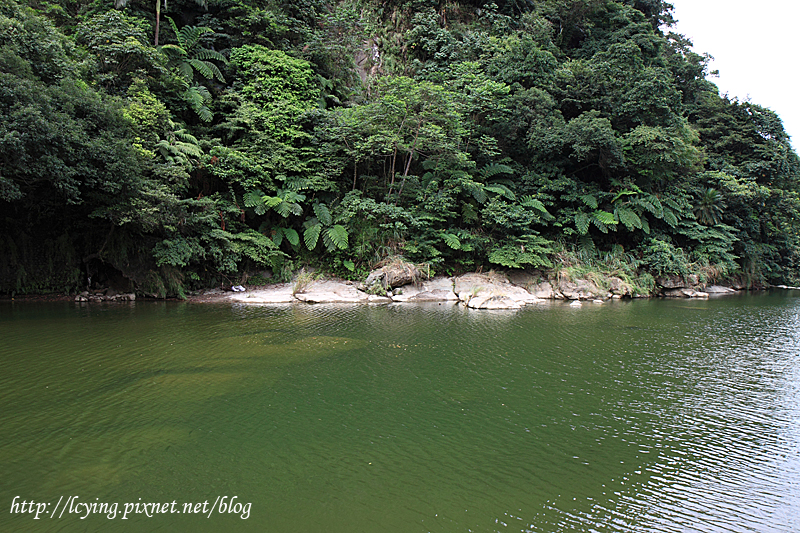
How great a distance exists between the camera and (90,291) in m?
12.9

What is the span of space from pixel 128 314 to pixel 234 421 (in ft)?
25.0

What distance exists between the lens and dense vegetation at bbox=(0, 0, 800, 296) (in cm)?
1136

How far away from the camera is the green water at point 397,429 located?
10.2ft

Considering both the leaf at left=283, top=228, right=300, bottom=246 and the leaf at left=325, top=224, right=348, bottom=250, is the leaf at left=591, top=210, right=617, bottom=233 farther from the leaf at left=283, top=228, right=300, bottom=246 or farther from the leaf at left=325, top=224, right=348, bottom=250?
the leaf at left=283, top=228, right=300, bottom=246

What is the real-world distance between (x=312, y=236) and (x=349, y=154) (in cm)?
376

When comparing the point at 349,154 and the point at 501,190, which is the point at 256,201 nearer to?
the point at 349,154

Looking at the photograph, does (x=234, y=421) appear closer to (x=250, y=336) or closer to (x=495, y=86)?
(x=250, y=336)

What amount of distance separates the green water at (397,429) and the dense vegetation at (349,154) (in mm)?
4441

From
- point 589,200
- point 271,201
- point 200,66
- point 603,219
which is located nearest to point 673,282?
point 603,219

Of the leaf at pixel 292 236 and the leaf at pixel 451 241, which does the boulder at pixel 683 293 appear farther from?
the leaf at pixel 292 236

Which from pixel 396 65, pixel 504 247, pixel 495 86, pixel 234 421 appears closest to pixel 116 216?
pixel 234 421

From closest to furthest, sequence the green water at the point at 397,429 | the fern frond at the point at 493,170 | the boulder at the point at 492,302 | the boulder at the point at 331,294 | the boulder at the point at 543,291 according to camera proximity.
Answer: the green water at the point at 397,429 < the boulder at the point at 492,302 < the boulder at the point at 331,294 < the boulder at the point at 543,291 < the fern frond at the point at 493,170

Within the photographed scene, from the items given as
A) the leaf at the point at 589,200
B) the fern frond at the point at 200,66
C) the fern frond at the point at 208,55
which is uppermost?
the fern frond at the point at 208,55

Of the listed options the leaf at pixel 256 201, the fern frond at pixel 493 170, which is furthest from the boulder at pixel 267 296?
the fern frond at pixel 493 170
